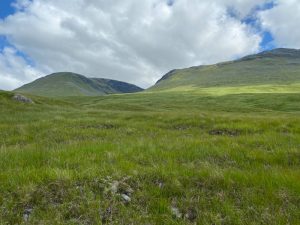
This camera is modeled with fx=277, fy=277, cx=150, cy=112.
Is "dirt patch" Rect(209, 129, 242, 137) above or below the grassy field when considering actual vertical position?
below

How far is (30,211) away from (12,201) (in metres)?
0.45

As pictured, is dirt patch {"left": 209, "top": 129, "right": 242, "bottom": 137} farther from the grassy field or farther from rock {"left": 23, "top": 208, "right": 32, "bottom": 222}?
rock {"left": 23, "top": 208, "right": 32, "bottom": 222}

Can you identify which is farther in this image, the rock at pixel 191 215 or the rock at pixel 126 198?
the rock at pixel 126 198

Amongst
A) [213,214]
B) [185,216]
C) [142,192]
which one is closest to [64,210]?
[142,192]

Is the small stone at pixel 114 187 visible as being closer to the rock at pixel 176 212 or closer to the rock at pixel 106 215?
the rock at pixel 106 215

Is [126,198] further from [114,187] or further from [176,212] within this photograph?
[176,212]

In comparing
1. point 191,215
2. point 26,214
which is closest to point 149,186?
point 191,215

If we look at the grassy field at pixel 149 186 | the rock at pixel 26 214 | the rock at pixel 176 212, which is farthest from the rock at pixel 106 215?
the rock at pixel 26 214

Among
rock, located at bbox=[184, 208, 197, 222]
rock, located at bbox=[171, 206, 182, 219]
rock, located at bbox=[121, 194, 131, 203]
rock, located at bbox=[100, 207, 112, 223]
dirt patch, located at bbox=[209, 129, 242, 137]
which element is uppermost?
rock, located at bbox=[121, 194, 131, 203]

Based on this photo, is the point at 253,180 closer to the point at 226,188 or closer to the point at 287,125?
the point at 226,188

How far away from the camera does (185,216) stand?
468cm

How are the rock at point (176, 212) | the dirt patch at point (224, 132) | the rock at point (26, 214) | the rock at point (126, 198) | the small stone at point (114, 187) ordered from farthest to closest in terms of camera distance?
the dirt patch at point (224, 132) < the small stone at point (114, 187) < the rock at point (126, 198) < the rock at point (176, 212) < the rock at point (26, 214)

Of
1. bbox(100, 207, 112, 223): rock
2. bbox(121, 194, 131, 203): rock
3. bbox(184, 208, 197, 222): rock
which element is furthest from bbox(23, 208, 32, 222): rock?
bbox(184, 208, 197, 222): rock

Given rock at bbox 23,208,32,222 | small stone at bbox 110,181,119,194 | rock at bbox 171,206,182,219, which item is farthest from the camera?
small stone at bbox 110,181,119,194
